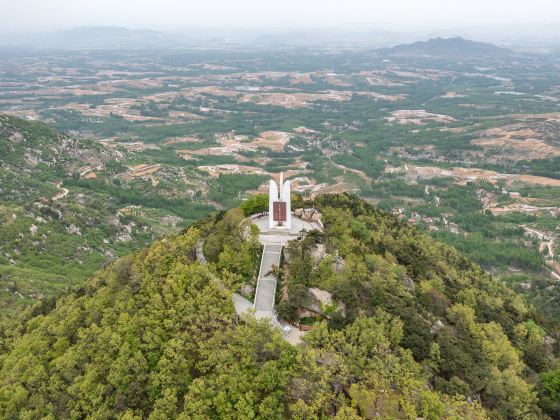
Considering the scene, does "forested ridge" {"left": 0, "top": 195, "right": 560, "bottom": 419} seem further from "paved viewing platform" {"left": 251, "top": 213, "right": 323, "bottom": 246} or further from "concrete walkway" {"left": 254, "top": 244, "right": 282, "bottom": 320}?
"paved viewing platform" {"left": 251, "top": 213, "right": 323, "bottom": 246}

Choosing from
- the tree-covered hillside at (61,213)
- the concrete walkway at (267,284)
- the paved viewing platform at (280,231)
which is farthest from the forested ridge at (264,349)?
the tree-covered hillside at (61,213)

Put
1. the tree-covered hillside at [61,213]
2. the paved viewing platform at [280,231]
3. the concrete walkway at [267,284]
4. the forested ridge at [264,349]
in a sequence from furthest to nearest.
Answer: the tree-covered hillside at [61,213] → the paved viewing platform at [280,231] → the concrete walkway at [267,284] → the forested ridge at [264,349]

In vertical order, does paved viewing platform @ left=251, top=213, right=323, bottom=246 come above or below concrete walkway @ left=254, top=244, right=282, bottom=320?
above

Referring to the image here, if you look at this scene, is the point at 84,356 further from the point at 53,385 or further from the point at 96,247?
the point at 96,247

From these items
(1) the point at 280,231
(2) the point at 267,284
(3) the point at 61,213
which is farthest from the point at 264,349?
(3) the point at 61,213

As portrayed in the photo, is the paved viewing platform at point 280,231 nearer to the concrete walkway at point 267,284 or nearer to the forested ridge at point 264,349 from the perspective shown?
the concrete walkway at point 267,284

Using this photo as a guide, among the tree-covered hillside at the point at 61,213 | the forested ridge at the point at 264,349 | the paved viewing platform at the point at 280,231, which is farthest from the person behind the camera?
the tree-covered hillside at the point at 61,213

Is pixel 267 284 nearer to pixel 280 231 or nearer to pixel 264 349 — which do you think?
pixel 280 231


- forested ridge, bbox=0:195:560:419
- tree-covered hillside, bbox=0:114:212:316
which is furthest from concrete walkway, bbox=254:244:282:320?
tree-covered hillside, bbox=0:114:212:316
